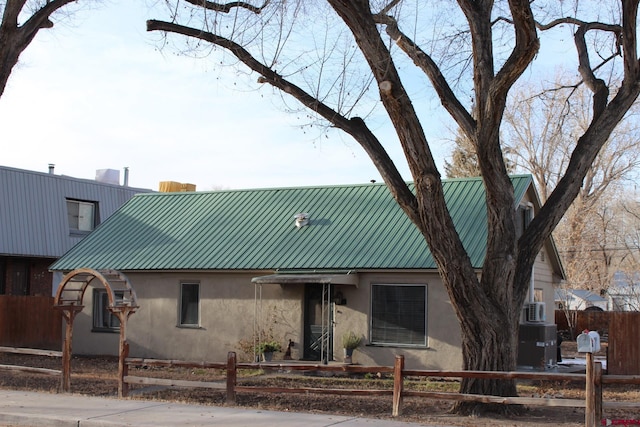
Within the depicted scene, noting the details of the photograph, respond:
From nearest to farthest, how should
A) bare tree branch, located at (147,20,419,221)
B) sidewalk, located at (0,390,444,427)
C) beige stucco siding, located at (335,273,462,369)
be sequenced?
1. sidewalk, located at (0,390,444,427)
2. bare tree branch, located at (147,20,419,221)
3. beige stucco siding, located at (335,273,462,369)

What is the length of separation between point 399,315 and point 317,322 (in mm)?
2337

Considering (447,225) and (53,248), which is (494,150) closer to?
(447,225)

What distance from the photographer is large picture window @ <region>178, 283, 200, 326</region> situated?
22.2m

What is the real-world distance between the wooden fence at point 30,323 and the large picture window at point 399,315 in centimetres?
1129

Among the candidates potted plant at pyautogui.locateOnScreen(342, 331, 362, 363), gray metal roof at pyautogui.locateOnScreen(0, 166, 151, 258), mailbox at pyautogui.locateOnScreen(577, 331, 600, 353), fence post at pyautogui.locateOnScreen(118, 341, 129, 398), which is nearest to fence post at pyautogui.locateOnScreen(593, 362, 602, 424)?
mailbox at pyautogui.locateOnScreen(577, 331, 600, 353)

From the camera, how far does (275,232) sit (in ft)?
73.6

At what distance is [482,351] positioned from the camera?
12.7 m

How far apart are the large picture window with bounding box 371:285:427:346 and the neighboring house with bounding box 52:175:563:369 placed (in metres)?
0.03

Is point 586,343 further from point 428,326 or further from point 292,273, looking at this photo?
point 292,273

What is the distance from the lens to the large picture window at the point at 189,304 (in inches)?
874

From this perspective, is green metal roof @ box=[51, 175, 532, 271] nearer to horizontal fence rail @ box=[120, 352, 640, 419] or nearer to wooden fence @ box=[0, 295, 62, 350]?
wooden fence @ box=[0, 295, 62, 350]

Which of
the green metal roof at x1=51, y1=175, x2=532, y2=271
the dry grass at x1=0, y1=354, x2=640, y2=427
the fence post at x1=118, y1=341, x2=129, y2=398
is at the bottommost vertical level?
the dry grass at x1=0, y1=354, x2=640, y2=427

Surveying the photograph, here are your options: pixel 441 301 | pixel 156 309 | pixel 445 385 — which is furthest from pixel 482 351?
pixel 156 309

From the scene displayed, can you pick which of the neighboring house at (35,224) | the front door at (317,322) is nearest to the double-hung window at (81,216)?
the neighboring house at (35,224)
